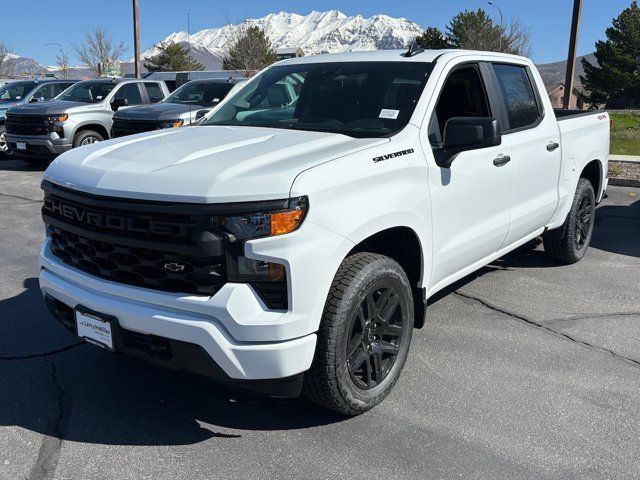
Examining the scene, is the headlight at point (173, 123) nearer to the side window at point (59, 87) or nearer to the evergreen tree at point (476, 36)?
the side window at point (59, 87)

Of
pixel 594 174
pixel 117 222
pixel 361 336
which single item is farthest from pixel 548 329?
pixel 117 222

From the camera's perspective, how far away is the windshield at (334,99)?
3.79 metres

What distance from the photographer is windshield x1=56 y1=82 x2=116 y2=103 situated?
1334cm

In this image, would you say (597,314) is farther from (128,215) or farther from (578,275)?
(128,215)

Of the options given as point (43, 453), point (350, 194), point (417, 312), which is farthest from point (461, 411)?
point (43, 453)

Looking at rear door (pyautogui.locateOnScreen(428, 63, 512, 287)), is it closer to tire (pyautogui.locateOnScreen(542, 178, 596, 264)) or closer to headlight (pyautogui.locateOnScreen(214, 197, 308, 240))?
headlight (pyautogui.locateOnScreen(214, 197, 308, 240))

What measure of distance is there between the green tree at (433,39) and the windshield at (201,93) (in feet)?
144

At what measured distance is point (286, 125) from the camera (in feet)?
13.1

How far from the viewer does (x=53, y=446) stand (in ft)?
10.0

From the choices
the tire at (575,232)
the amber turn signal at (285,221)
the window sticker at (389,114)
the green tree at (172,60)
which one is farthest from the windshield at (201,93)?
the green tree at (172,60)

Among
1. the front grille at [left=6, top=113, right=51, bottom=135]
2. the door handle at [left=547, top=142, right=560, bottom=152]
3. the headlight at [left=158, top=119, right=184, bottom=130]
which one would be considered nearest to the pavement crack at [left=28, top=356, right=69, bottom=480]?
the door handle at [left=547, top=142, right=560, bottom=152]

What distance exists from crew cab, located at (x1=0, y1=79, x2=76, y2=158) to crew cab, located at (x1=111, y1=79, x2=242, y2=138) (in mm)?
4477

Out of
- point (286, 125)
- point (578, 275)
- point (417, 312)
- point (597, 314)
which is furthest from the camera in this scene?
point (578, 275)

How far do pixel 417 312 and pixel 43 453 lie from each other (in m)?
2.12
